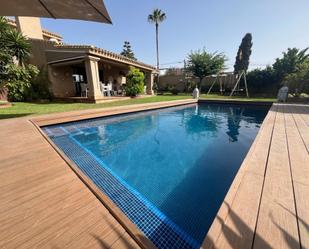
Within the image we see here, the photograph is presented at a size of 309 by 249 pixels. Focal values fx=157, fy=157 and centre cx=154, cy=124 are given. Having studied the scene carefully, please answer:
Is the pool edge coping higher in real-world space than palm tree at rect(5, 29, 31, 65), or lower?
lower

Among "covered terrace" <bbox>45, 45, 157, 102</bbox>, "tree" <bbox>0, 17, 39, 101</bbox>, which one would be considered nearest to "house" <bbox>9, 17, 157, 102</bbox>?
"covered terrace" <bbox>45, 45, 157, 102</bbox>

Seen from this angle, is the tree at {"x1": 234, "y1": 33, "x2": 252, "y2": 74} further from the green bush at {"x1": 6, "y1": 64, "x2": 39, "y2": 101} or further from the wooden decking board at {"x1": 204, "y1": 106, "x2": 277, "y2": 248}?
the wooden decking board at {"x1": 204, "y1": 106, "x2": 277, "y2": 248}

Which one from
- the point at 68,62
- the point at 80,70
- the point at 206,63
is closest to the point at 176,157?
the point at 68,62

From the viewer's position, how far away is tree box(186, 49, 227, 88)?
1728 centimetres

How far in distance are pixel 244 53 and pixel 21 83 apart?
85.1ft

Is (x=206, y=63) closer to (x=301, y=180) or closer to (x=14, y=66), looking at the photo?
(x=14, y=66)

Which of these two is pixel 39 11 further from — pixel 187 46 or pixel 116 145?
pixel 187 46

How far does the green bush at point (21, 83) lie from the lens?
8305mm

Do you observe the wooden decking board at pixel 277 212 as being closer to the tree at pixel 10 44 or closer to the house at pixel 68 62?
the house at pixel 68 62

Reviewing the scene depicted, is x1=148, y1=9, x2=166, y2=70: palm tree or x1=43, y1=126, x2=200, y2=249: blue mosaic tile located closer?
x1=43, y1=126, x2=200, y2=249: blue mosaic tile

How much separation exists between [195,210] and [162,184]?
0.76 m

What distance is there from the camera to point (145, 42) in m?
23.9

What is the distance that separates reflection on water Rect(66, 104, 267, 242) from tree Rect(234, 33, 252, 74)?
20.3m

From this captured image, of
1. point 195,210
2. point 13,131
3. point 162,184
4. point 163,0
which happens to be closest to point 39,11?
point 13,131
